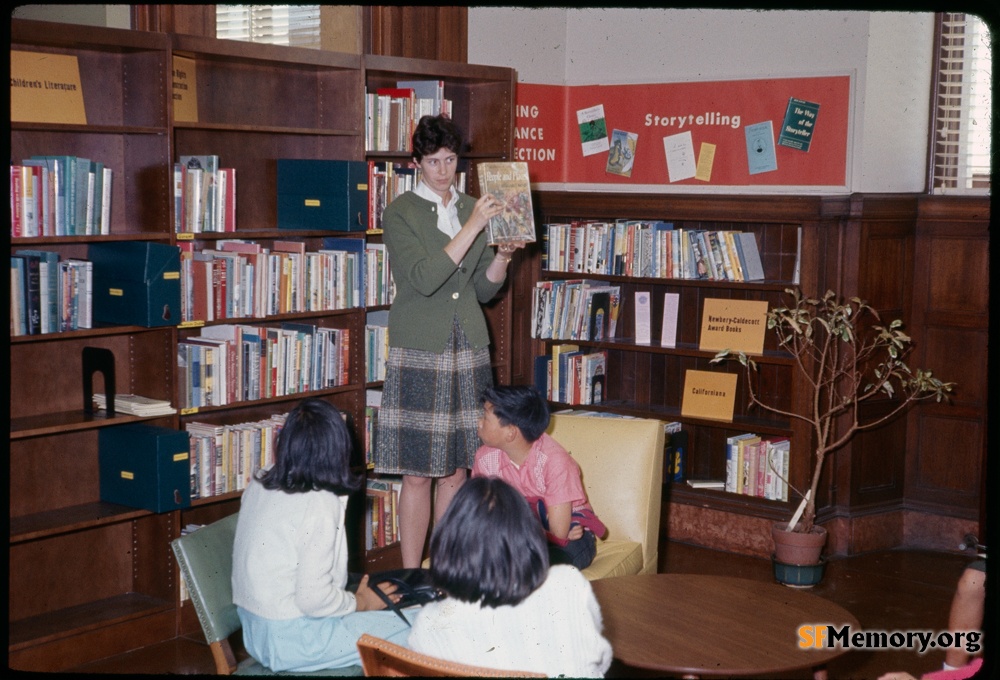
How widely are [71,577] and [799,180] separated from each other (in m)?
3.44

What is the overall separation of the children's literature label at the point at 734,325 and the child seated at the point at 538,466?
186 cm

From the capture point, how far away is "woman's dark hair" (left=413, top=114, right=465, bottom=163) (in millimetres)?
3783

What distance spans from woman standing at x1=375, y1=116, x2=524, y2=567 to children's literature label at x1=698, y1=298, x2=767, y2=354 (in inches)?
56.6

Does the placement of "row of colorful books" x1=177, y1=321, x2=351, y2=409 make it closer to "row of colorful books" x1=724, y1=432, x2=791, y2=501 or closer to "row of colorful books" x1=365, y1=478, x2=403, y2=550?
"row of colorful books" x1=365, y1=478, x2=403, y2=550

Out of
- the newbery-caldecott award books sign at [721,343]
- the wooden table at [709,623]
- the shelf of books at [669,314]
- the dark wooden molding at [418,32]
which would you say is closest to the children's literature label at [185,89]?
the dark wooden molding at [418,32]

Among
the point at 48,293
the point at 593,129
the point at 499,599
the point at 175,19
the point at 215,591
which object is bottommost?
the point at 215,591

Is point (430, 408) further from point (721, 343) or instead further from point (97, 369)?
point (721, 343)

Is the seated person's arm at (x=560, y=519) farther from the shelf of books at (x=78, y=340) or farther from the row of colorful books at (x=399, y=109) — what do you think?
the row of colorful books at (x=399, y=109)

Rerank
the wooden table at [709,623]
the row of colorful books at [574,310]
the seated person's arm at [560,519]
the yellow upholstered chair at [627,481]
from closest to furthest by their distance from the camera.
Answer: the wooden table at [709,623] < the seated person's arm at [560,519] < the yellow upholstered chair at [627,481] < the row of colorful books at [574,310]

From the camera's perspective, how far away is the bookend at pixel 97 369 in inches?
146

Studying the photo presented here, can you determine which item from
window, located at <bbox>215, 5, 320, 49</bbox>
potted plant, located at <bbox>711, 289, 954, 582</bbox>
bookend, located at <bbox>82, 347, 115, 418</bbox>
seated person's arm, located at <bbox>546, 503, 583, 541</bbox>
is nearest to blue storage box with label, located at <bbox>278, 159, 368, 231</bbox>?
window, located at <bbox>215, 5, 320, 49</bbox>

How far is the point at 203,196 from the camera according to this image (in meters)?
3.92

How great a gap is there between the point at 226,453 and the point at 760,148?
108 inches

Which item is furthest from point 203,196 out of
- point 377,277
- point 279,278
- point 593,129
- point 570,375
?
point 593,129
